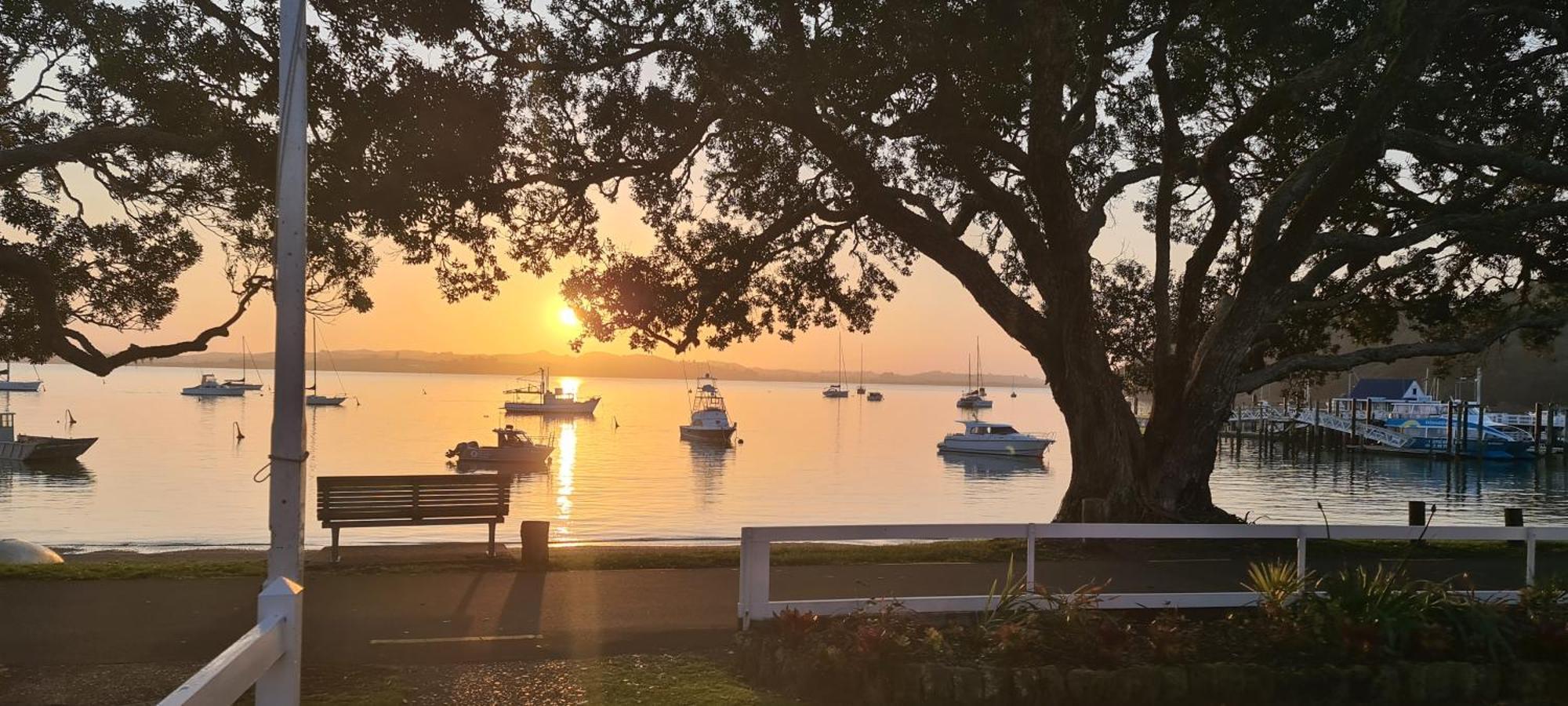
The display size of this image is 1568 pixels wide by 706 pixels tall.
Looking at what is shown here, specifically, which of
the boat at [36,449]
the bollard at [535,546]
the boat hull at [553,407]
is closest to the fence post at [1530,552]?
the bollard at [535,546]

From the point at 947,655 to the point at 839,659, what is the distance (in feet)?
2.52

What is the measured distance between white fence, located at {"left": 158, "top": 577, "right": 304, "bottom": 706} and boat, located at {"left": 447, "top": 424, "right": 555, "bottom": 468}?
5658 cm

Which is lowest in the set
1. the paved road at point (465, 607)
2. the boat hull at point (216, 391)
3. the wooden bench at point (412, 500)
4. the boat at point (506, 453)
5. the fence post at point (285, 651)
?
the boat hull at point (216, 391)

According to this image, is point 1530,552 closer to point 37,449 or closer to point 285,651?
point 285,651

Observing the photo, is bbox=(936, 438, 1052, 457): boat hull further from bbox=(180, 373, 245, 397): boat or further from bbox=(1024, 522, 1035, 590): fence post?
bbox=(180, 373, 245, 397): boat

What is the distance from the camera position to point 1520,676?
7.76m

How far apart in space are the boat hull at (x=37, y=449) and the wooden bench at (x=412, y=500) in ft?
167

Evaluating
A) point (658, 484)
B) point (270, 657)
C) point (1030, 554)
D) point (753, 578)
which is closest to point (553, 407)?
point (658, 484)

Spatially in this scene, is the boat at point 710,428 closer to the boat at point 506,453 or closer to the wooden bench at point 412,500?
the boat at point 506,453

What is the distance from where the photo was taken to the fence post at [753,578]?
847 centimetres

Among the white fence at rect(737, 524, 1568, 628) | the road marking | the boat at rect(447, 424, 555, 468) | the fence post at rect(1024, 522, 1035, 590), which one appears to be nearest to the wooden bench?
the road marking

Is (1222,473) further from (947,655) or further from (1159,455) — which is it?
(947,655)

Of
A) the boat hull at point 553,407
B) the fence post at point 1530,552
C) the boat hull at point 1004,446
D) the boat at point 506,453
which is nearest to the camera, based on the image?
the fence post at point 1530,552

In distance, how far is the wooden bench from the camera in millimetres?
13477
